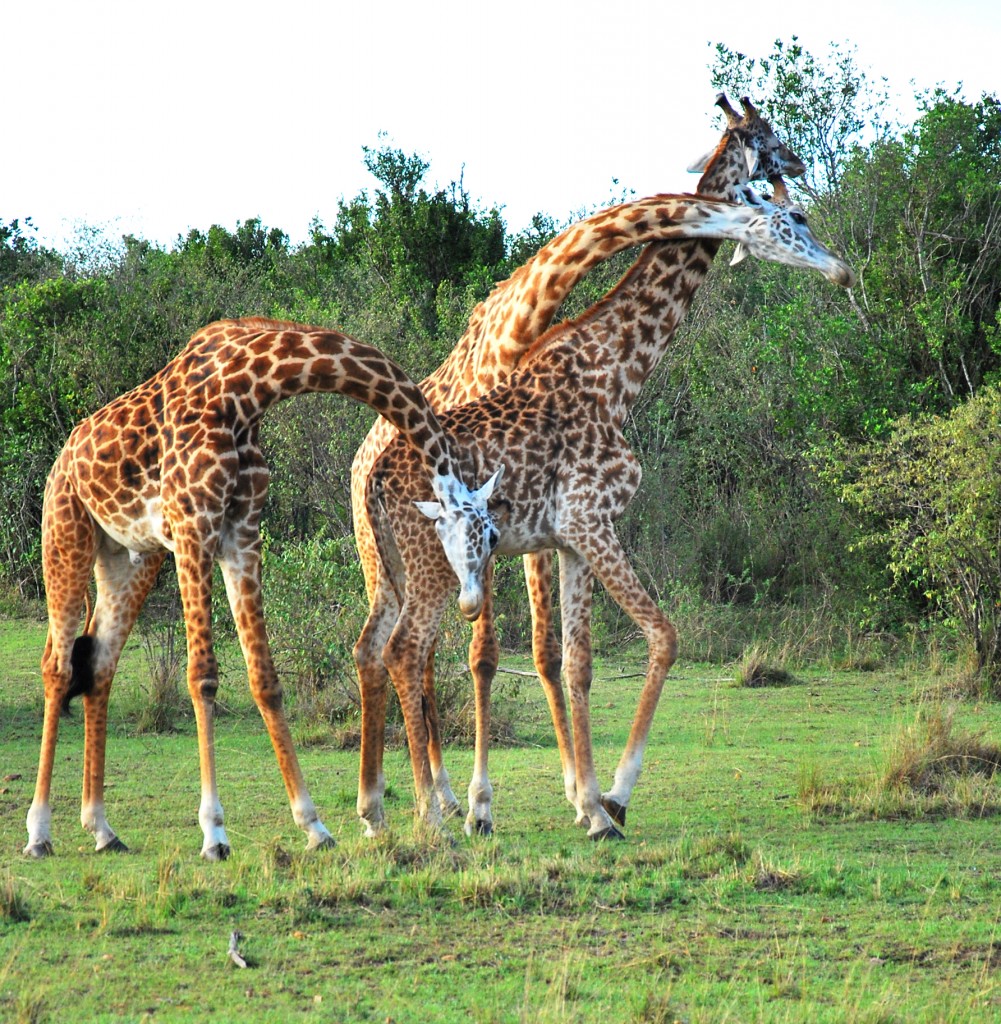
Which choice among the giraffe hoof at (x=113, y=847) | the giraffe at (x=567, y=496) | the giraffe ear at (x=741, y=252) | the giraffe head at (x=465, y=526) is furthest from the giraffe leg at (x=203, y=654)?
the giraffe ear at (x=741, y=252)

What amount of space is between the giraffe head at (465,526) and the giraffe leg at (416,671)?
31 cm

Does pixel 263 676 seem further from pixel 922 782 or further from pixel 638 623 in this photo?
pixel 922 782

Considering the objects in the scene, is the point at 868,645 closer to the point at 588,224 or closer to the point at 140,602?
the point at 588,224

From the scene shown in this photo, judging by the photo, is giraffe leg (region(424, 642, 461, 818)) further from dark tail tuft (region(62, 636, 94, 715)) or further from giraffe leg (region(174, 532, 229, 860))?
dark tail tuft (region(62, 636, 94, 715))

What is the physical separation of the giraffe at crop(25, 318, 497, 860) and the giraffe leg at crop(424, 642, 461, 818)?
0.87m

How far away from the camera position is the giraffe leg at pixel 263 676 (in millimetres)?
6512

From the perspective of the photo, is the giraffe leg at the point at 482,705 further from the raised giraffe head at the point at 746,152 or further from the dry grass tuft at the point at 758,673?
the dry grass tuft at the point at 758,673

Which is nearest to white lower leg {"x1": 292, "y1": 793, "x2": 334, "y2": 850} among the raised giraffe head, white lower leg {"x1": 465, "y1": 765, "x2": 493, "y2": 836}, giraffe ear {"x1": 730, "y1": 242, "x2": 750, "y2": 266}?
white lower leg {"x1": 465, "y1": 765, "x2": 493, "y2": 836}

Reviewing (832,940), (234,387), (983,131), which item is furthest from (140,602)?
(983,131)

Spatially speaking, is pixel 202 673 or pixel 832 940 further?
pixel 202 673

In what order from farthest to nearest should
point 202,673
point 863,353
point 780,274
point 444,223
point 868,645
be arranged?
point 444,223
point 780,274
point 863,353
point 868,645
point 202,673

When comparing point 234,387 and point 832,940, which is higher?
point 234,387

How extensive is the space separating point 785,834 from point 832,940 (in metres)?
1.77

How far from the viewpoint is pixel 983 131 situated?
16047mm
